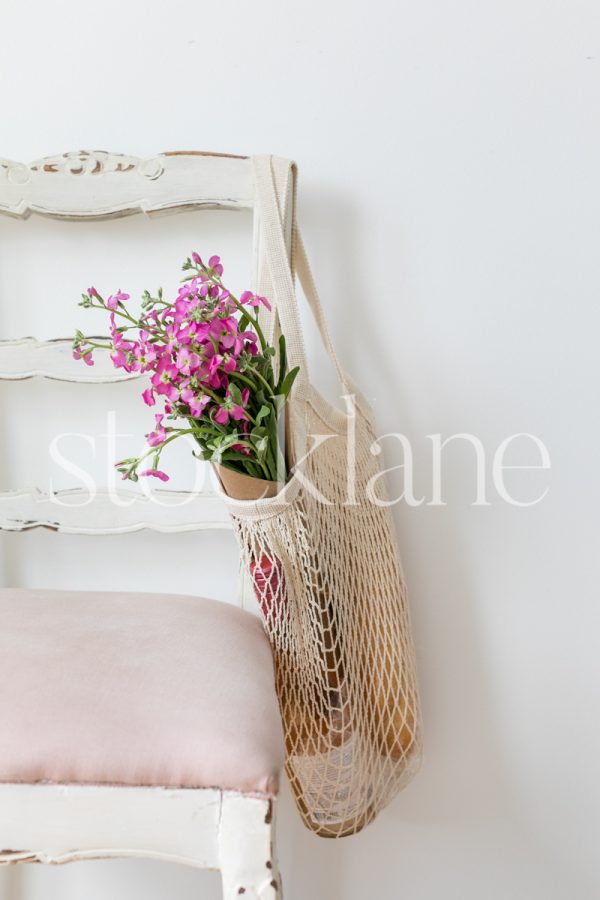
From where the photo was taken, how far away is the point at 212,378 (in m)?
0.60

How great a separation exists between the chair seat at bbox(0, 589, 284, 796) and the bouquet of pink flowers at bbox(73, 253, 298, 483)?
0.14m

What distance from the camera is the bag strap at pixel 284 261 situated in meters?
0.70

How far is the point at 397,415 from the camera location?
0.91 metres

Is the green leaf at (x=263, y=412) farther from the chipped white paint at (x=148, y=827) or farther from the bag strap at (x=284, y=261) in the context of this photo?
the chipped white paint at (x=148, y=827)

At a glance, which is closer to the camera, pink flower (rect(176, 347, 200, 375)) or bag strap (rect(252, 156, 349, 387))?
pink flower (rect(176, 347, 200, 375))

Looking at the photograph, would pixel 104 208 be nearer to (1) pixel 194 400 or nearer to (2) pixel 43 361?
(2) pixel 43 361

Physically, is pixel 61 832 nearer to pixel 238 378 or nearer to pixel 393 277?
pixel 238 378

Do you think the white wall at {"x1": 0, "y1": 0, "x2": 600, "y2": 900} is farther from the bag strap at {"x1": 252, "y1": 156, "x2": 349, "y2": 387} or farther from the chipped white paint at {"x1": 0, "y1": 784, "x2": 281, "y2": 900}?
the chipped white paint at {"x1": 0, "y1": 784, "x2": 281, "y2": 900}

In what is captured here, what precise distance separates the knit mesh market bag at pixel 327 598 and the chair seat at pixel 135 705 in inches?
3.0

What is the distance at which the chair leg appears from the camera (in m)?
0.52

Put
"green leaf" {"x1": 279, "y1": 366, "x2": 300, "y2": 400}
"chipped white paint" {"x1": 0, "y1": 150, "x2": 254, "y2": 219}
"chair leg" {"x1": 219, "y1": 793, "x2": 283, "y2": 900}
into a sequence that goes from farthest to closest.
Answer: "chipped white paint" {"x1": 0, "y1": 150, "x2": 254, "y2": 219}
"green leaf" {"x1": 279, "y1": 366, "x2": 300, "y2": 400}
"chair leg" {"x1": 219, "y1": 793, "x2": 283, "y2": 900}

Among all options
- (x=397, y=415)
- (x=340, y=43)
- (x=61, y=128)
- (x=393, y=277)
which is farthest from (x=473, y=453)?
(x=61, y=128)

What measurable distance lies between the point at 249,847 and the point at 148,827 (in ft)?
0.23

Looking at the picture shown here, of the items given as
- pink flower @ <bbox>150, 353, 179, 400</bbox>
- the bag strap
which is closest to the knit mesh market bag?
the bag strap
